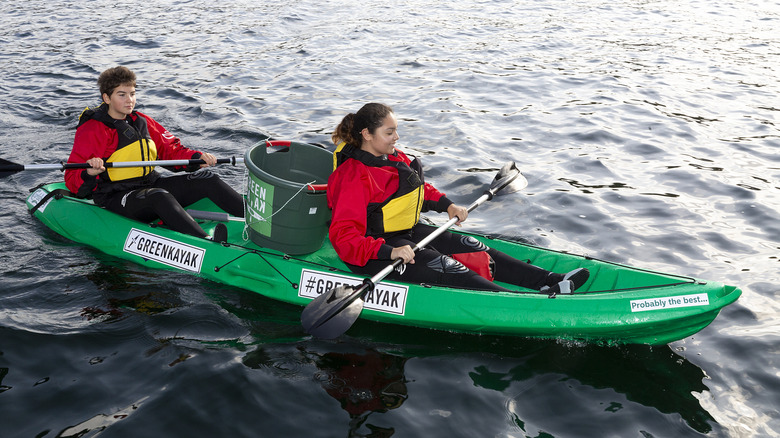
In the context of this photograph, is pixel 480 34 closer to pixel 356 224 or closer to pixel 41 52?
pixel 41 52

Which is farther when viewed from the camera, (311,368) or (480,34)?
(480,34)

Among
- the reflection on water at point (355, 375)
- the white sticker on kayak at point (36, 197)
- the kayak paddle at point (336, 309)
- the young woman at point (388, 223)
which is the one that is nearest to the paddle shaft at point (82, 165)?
the white sticker on kayak at point (36, 197)

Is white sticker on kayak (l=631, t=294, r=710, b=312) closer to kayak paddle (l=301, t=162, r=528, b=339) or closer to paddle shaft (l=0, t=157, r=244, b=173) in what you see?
kayak paddle (l=301, t=162, r=528, b=339)

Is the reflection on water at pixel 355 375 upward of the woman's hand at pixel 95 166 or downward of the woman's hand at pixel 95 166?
downward

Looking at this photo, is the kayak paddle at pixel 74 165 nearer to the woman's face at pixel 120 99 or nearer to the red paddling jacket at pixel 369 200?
the woman's face at pixel 120 99

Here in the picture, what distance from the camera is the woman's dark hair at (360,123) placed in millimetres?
4875

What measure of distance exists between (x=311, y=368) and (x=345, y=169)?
144 centimetres

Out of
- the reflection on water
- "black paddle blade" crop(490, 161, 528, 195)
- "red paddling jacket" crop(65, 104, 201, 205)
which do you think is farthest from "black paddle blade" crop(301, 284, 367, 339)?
"red paddling jacket" crop(65, 104, 201, 205)

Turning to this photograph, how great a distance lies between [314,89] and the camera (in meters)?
12.2

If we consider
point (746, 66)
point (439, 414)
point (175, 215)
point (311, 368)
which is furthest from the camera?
point (746, 66)

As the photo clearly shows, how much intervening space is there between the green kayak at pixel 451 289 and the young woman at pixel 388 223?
0.13m

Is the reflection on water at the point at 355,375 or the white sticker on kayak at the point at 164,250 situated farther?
the white sticker on kayak at the point at 164,250

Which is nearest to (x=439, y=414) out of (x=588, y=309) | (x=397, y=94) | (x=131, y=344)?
(x=588, y=309)

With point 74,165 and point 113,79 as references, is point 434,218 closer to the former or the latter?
Result: point 113,79
